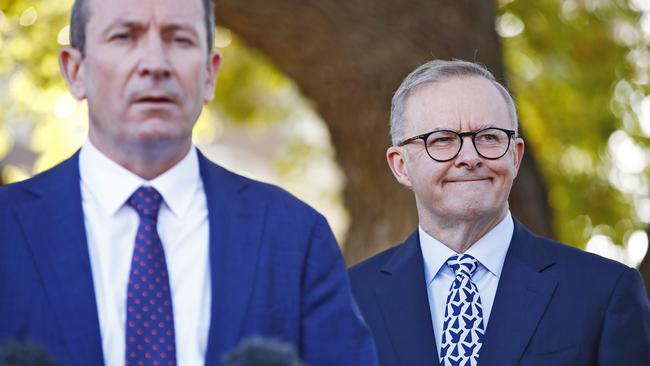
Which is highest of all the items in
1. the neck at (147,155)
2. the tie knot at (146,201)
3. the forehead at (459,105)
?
the forehead at (459,105)

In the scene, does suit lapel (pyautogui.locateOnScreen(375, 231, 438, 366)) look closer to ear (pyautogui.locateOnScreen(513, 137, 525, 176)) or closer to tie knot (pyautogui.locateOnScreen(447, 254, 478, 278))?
tie knot (pyautogui.locateOnScreen(447, 254, 478, 278))

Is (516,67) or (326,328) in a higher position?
(516,67)

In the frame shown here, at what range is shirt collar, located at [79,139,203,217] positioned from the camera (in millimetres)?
2895

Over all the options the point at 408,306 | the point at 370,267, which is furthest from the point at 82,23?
the point at 370,267

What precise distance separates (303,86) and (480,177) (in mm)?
3347

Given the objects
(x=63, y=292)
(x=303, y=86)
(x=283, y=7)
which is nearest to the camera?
(x=63, y=292)

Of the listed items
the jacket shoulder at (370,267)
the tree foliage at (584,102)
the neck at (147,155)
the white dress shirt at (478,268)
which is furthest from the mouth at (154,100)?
the tree foliage at (584,102)

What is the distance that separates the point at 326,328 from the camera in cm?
277

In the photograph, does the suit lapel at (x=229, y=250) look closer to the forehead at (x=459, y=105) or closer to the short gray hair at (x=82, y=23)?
the short gray hair at (x=82, y=23)

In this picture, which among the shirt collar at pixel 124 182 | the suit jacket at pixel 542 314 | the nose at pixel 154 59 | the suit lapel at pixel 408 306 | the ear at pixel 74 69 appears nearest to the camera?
the nose at pixel 154 59

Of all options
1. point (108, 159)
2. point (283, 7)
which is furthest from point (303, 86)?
point (108, 159)

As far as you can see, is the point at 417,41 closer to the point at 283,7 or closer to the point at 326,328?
the point at 283,7

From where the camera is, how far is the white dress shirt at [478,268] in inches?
154

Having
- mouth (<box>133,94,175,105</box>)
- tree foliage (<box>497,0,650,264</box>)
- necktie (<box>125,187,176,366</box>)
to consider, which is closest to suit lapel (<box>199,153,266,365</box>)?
necktie (<box>125,187,176,366</box>)
